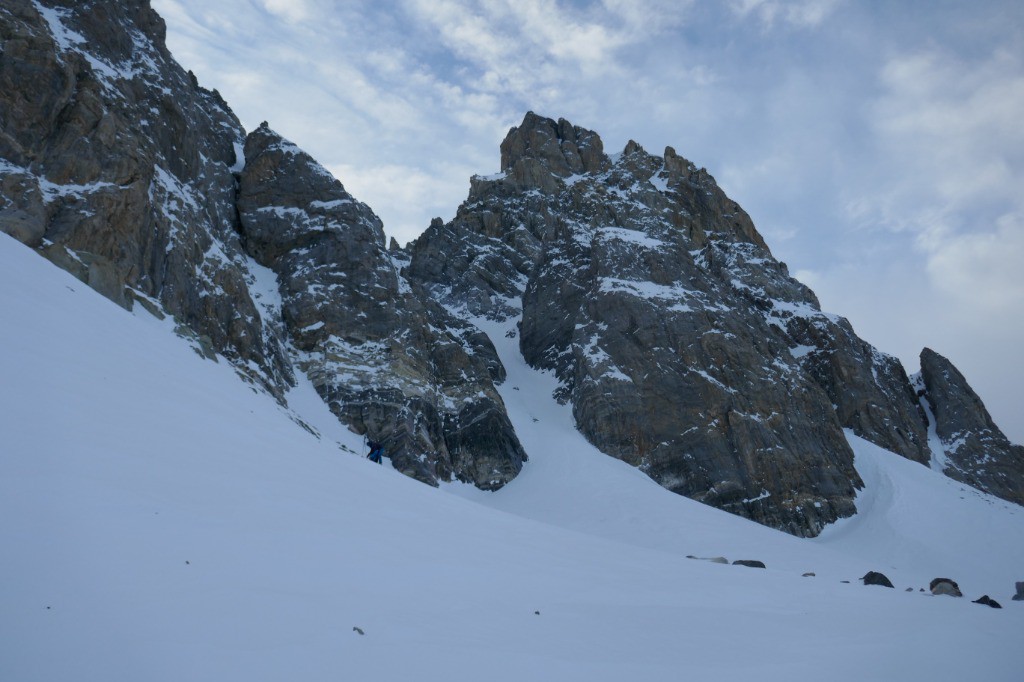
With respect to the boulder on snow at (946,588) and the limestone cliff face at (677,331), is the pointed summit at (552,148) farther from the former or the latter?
the boulder on snow at (946,588)

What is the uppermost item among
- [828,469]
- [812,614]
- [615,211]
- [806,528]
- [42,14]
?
[615,211]

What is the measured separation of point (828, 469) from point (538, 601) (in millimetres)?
41915

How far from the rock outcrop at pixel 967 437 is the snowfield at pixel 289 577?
5510 centimetres

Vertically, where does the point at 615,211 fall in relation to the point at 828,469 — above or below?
above

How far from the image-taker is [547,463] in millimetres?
42375

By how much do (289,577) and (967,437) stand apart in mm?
70244

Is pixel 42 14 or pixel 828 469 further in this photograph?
pixel 828 469

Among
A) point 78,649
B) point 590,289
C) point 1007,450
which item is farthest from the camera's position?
point 1007,450

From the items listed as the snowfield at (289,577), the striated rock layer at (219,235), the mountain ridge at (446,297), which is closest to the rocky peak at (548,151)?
the mountain ridge at (446,297)

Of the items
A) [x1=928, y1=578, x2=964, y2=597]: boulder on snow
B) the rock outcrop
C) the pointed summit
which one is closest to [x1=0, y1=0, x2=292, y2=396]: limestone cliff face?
[x1=928, y1=578, x2=964, y2=597]: boulder on snow

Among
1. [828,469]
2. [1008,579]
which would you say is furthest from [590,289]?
[1008,579]

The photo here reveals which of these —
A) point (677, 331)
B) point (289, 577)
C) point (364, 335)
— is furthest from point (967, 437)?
point (289, 577)

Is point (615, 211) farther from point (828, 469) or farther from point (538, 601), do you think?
point (538, 601)

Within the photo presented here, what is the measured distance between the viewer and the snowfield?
532cm
